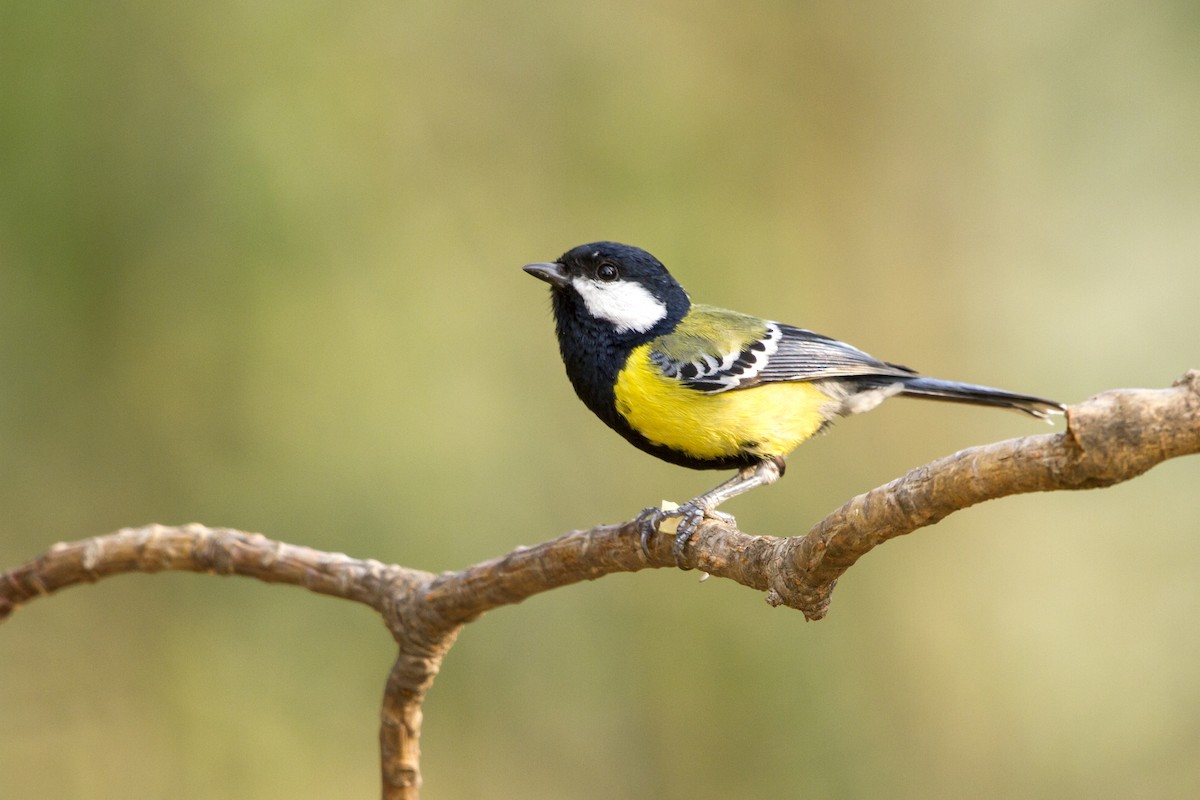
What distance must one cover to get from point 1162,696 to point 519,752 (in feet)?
8.19

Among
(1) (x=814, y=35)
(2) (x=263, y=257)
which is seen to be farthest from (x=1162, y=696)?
(2) (x=263, y=257)

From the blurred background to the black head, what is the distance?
189cm

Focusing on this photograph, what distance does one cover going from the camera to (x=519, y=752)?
4305 mm

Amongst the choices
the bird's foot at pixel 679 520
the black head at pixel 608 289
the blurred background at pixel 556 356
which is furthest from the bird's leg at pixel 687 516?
the blurred background at pixel 556 356

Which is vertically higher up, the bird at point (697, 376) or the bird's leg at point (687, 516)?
the bird at point (697, 376)

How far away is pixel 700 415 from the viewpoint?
242cm

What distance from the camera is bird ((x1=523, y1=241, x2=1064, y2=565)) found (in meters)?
2.41

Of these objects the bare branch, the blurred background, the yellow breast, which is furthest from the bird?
the blurred background

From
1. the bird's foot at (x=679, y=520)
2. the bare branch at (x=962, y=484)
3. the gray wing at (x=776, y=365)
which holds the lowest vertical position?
the bare branch at (x=962, y=484)

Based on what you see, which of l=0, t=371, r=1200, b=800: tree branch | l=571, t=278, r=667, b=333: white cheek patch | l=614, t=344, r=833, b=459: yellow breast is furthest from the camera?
l=571, t=278, r=667, b=333: white cheek patch

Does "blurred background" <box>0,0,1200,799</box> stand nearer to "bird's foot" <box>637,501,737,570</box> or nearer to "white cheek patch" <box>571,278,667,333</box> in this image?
"white cheek patch" <box>571,278,667,333</box>

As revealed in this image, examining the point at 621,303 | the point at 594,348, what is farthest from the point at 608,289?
the point at 594,348

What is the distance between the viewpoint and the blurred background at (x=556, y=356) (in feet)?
13.2

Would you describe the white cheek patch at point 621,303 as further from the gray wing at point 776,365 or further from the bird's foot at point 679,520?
the bird's foot at point 679,520
